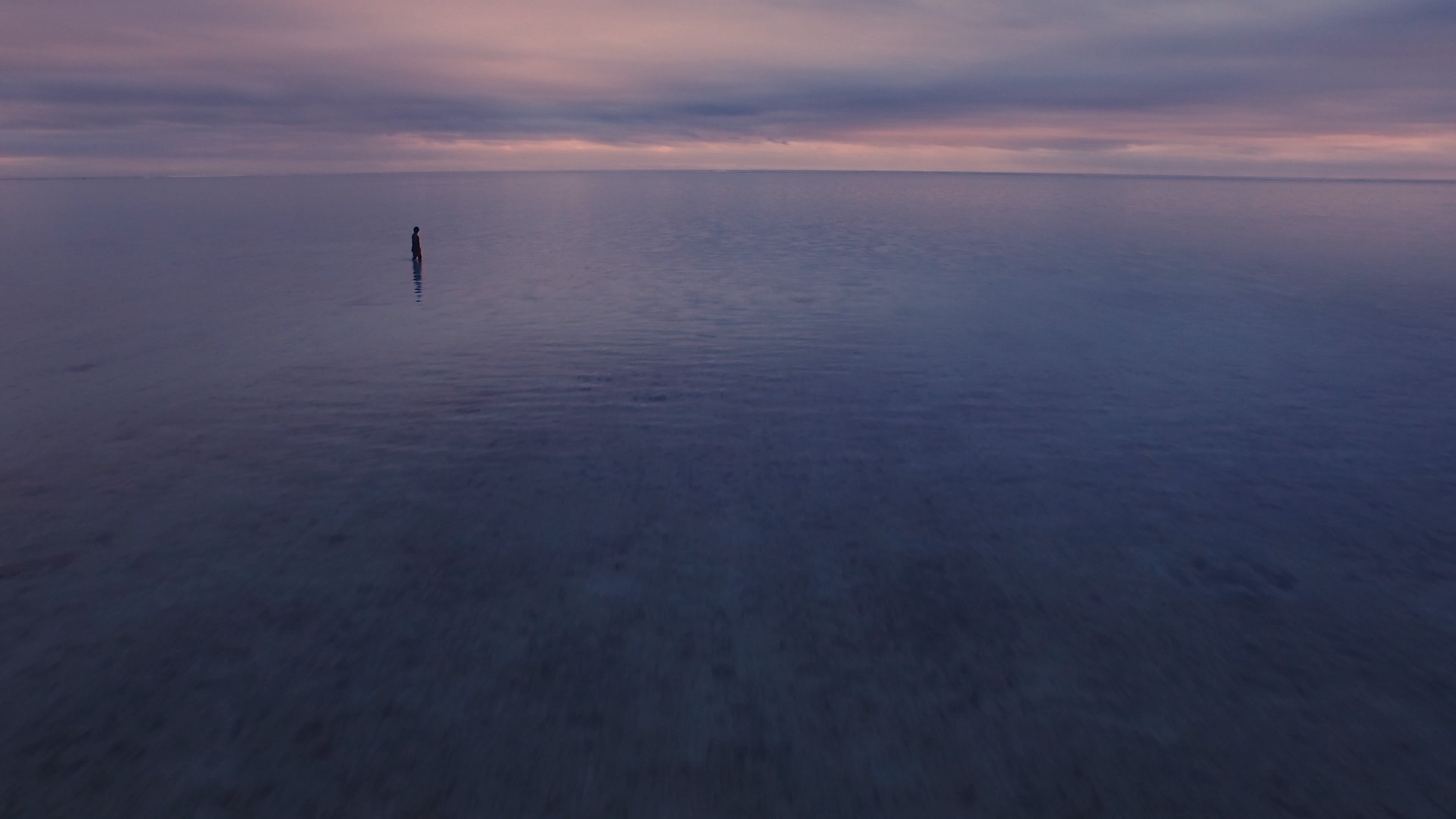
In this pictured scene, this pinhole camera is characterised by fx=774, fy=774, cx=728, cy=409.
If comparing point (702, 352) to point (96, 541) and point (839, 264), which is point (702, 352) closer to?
point (96, 541)

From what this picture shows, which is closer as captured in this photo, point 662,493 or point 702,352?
point 662,493

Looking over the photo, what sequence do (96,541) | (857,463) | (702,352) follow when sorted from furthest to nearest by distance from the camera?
(702,352) → (857,463) → (96,541)

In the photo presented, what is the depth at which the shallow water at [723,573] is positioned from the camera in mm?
9359

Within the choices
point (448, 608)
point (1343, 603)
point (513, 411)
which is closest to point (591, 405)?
point (513, 411)

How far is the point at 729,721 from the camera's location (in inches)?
403

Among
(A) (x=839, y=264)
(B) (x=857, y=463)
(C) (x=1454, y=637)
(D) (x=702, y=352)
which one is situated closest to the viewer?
(C) (x=1454, y=637)

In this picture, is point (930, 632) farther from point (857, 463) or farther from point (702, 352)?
point (702, 352)

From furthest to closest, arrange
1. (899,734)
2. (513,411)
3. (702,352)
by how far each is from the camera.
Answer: (702,352)
(513,411)
(899,734)

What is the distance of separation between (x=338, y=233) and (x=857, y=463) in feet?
283

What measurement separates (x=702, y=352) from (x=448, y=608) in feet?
61.7

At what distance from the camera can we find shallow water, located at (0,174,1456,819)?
30.7 feet

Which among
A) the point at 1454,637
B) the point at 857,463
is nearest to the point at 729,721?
the point at 857,463

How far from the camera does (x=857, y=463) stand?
62.6ft

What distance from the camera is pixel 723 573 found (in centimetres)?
1400
